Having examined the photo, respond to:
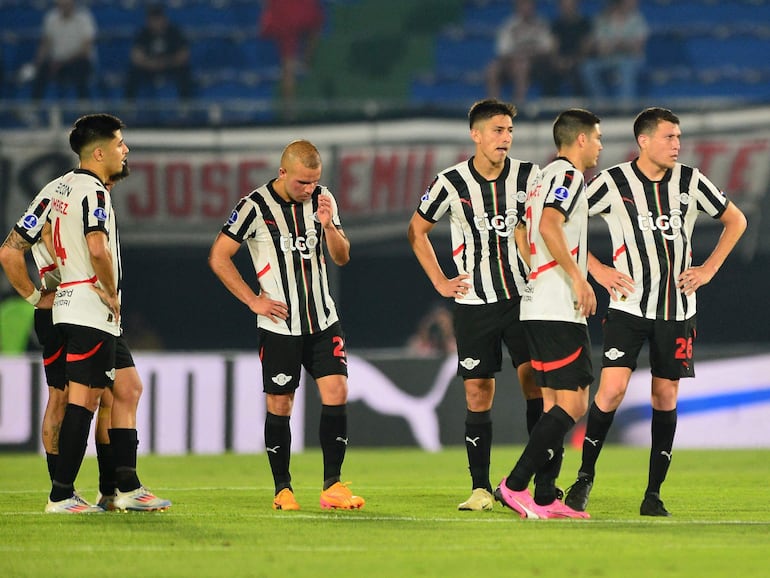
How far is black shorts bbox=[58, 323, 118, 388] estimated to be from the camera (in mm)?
7078

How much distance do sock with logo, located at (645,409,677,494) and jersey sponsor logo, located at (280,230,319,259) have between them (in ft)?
6.63

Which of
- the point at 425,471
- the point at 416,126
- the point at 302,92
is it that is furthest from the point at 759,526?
the point at 302,92

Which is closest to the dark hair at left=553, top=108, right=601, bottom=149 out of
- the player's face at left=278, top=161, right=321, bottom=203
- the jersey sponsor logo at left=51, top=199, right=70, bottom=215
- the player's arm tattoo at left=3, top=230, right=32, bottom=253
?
the player's face at left=278, top=161, right=321, bottom=203

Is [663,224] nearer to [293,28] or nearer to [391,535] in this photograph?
[391,535]

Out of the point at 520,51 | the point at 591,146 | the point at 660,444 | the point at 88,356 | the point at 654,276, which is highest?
the point at 520,51

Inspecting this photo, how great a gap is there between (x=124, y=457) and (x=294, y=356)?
1044 mm

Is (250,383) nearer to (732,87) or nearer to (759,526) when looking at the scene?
(759,526)

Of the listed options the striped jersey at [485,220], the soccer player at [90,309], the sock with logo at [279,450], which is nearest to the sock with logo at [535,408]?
the striped jersey at [485,220]

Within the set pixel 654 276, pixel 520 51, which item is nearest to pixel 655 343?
pixel 654 276

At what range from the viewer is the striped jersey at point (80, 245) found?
7.10m

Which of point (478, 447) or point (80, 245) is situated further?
point (478, 447)

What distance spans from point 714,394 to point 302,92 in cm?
734

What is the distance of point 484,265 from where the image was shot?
7422mm

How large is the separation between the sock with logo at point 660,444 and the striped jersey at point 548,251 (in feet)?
2.44
